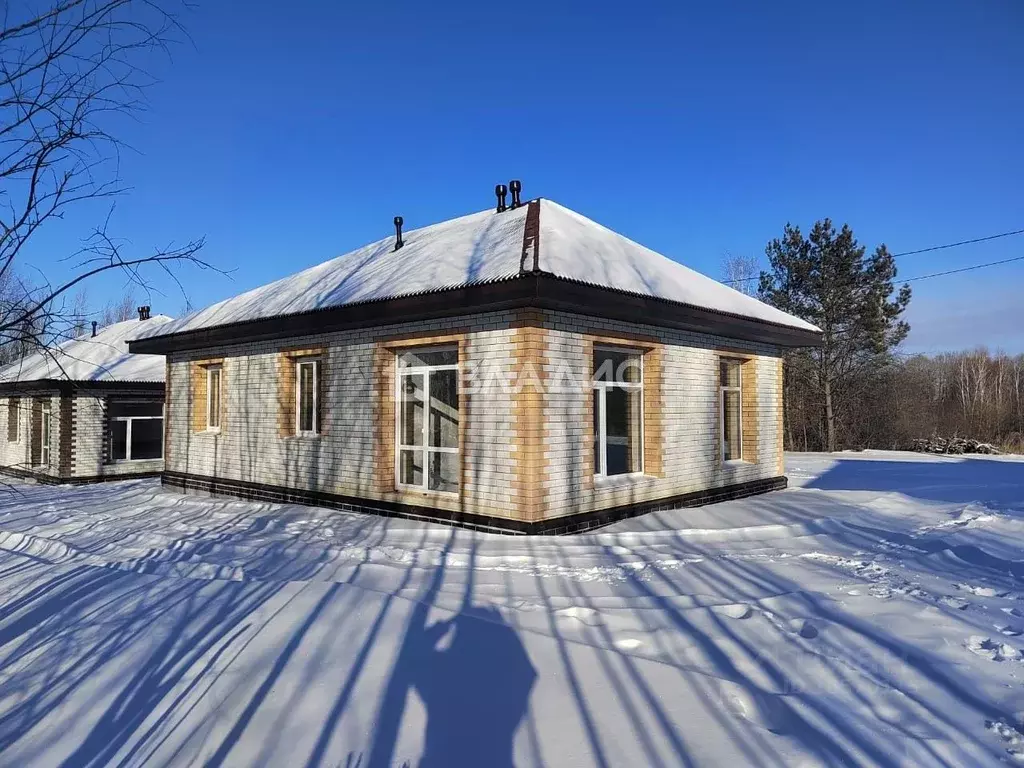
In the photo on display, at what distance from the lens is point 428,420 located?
8.23 meters

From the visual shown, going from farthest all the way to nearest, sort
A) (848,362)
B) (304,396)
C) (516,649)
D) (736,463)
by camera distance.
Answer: (848,362) → (736,463) → (304,396) → (516,649)

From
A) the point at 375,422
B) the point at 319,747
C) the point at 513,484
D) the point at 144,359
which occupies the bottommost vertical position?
the point at 319,747

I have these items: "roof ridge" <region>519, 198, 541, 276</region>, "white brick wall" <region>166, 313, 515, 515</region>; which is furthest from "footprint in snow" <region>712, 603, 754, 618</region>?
"roof ridge" <region>519, 198, 541, 276</region>

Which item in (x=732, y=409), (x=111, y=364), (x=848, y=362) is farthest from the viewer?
(x=848, y=362)

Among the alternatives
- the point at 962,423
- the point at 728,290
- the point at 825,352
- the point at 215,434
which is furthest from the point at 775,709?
the point at 962,423

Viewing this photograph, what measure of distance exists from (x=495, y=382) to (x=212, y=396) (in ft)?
23.0

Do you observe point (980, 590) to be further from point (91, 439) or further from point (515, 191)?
point (91, 439)

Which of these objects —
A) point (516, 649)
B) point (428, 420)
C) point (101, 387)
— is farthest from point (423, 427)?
point (101, 387)

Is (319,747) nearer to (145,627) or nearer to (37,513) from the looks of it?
(145,627)

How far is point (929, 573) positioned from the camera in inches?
218

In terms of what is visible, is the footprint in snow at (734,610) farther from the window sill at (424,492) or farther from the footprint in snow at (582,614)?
the window sill at (424,492)

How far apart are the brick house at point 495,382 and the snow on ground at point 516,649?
1.04 metres

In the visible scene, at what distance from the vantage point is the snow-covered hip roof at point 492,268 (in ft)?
23.4

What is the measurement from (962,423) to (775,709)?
34236 millimetres
